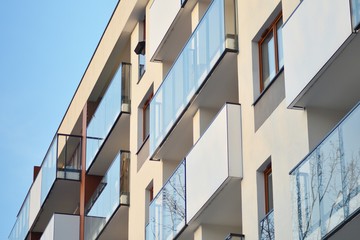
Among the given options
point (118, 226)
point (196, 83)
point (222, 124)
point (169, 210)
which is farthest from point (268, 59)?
point (118, 226)

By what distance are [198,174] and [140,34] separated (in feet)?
32.6

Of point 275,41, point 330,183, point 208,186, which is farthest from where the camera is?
point 208,186

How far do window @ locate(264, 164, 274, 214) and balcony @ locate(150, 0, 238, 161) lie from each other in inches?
117

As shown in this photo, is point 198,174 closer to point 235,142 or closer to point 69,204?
point 235,142

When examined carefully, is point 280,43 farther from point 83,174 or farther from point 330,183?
point 83,174

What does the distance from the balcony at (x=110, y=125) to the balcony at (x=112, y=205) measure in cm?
121

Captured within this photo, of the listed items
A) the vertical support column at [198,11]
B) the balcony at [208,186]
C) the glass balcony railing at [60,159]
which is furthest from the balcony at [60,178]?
the vertical support column at [198,11]

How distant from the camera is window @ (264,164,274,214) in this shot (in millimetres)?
22031

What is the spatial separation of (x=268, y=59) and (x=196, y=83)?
3.40 meters

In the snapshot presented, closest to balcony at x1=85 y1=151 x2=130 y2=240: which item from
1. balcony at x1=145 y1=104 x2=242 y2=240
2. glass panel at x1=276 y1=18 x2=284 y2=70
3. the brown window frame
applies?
balcony at x1=145 y1=104 x2=242 y2=240

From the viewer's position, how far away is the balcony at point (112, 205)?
32.8 meters

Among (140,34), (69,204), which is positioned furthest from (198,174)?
(69,204)

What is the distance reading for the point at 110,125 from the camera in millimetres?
34812

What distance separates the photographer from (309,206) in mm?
18828
